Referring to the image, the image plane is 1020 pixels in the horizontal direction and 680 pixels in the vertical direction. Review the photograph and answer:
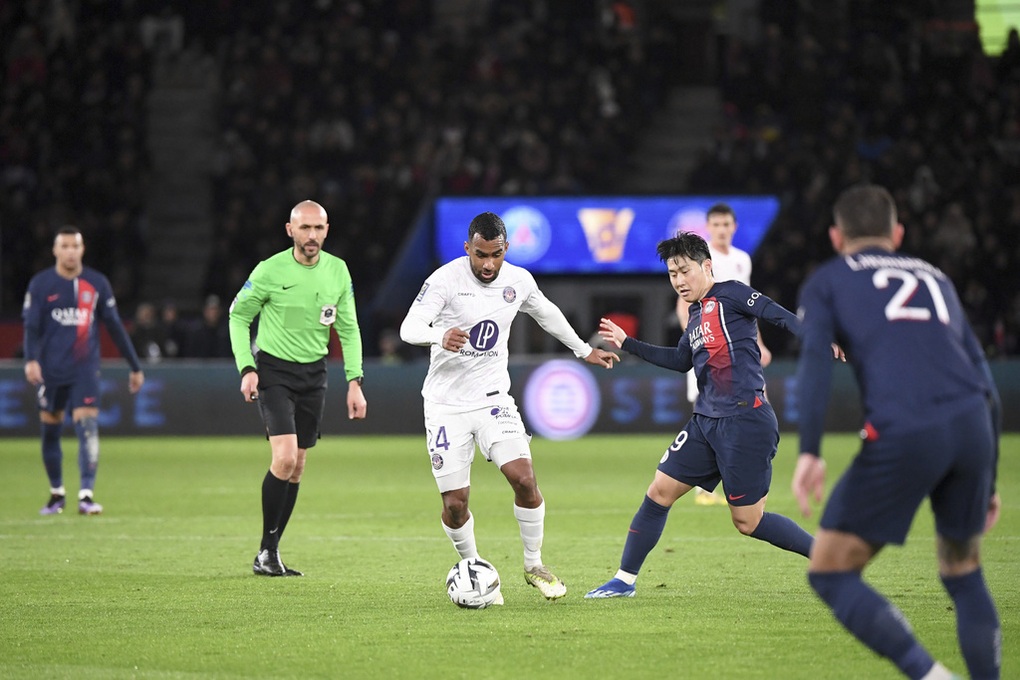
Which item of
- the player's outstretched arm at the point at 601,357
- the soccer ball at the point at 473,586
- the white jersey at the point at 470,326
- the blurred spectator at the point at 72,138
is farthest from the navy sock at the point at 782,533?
the blurred spectator at the point at 72,138

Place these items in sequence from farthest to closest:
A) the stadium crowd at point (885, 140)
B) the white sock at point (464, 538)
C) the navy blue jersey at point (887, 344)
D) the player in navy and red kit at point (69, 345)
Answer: the stadium crowd at point (885, 140), the player in navy and red kit at point (69, 345), the white sock at point (464, 538), the navy blue jersey at point (887, 344)

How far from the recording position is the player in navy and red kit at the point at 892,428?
5039 millimetres

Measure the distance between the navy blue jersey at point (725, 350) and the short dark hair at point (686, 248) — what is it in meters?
0.23

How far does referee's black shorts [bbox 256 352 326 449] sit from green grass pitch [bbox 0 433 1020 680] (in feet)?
2.98

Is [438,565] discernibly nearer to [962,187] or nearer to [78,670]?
[78,670]

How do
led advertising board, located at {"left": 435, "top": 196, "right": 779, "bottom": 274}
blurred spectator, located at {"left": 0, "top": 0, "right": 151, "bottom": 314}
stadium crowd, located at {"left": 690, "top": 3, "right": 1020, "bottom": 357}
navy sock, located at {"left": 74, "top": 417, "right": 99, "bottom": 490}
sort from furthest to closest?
blurred spectator, located at {"left": 0, "top": 0, "right": 151, "bottom": 314}
led advertising board, located at {"left": 435, "top": 196, "right": 779, "bottom": 274}
stadium crowd, located at {"left": 690, "top": 3, "right": 1020, "bottom": 357}
navy sock, located at {"left": 74, "top": 417, "right": 99, "bottom": 490}

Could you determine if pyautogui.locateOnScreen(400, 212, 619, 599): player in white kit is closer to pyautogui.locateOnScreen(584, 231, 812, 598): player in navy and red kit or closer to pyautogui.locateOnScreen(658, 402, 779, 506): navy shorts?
pyautogui.locateOnScreen(584, 231, 812, 598): player in navy and red kit

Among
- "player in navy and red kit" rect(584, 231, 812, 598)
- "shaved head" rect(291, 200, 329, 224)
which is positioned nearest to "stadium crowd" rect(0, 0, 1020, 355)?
"shaved head" rect(291, 200, 329, 224)

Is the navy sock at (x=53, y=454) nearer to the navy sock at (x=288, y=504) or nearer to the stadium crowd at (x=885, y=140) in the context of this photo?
the navy sock at (x=288, y=504)

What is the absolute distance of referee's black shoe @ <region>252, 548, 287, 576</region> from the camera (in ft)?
30.1

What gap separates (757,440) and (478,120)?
20.6m

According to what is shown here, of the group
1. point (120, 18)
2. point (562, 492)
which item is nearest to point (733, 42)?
point (120, 18)

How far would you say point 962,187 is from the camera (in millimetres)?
25641

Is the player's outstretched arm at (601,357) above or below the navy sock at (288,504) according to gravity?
above
